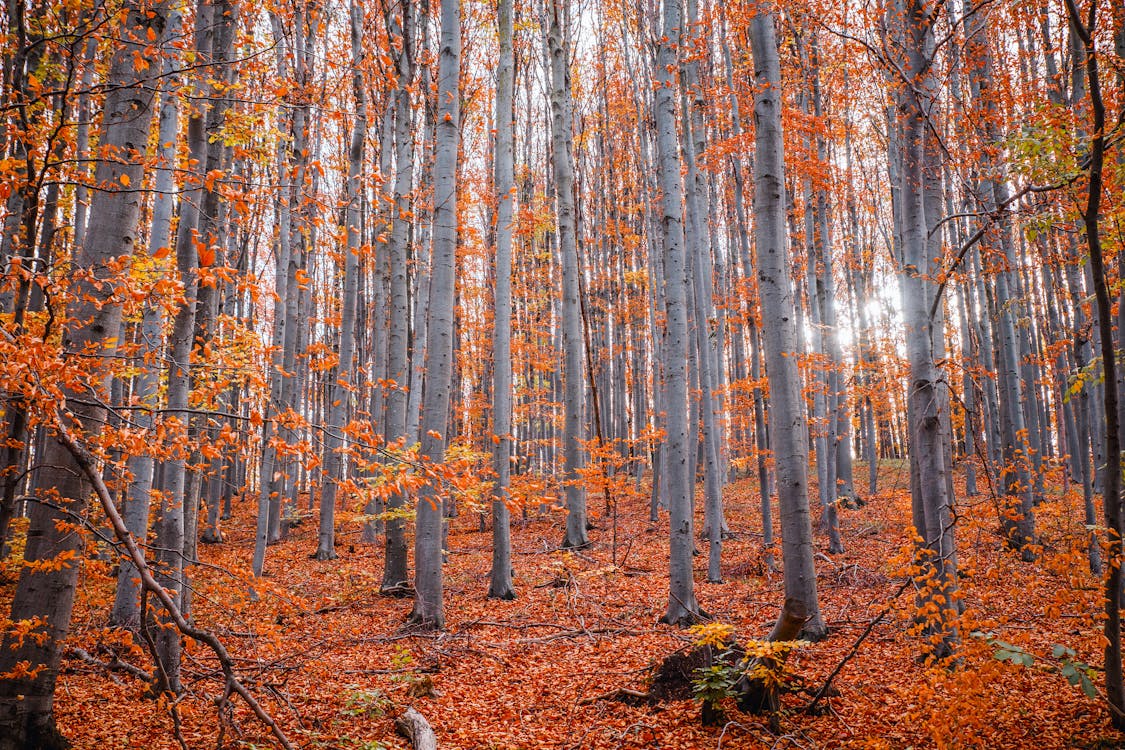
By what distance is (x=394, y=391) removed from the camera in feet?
31.0

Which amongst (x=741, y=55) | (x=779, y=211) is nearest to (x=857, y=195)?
(x=741, y=55)

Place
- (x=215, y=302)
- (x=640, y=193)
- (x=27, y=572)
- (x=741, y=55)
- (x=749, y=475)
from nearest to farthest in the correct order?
(x=27, y=572)
(x=215, y=302)
(x=741, y=55)
(x=640, y=193)
(x=749, y=475)

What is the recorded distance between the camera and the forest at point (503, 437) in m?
3.15

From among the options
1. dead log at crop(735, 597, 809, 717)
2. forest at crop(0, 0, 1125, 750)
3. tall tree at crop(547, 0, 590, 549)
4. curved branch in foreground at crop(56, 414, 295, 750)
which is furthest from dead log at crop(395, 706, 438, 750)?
tall tree at crop(547, 0, 590, 549)

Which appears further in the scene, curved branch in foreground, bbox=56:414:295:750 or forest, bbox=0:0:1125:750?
forest, bbox=0:0:1125:750

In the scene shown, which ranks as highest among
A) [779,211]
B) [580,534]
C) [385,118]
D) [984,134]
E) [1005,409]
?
[385,118]

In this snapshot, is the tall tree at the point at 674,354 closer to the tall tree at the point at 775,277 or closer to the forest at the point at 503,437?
the forest at the point at 503,437

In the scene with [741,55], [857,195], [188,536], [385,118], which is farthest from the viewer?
[857,195]

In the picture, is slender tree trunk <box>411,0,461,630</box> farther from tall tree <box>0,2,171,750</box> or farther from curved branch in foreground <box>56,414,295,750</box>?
curved branch in foreground <box>56,414,295,750</box>

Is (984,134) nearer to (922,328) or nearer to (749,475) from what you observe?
(922,328)

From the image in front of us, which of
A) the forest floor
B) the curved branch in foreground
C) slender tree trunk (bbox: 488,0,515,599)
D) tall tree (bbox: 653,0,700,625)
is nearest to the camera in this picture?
the curved branch in foreground

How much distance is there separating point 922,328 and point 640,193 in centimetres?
1937

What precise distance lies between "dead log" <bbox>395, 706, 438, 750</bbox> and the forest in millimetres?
39

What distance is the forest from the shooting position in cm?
315
